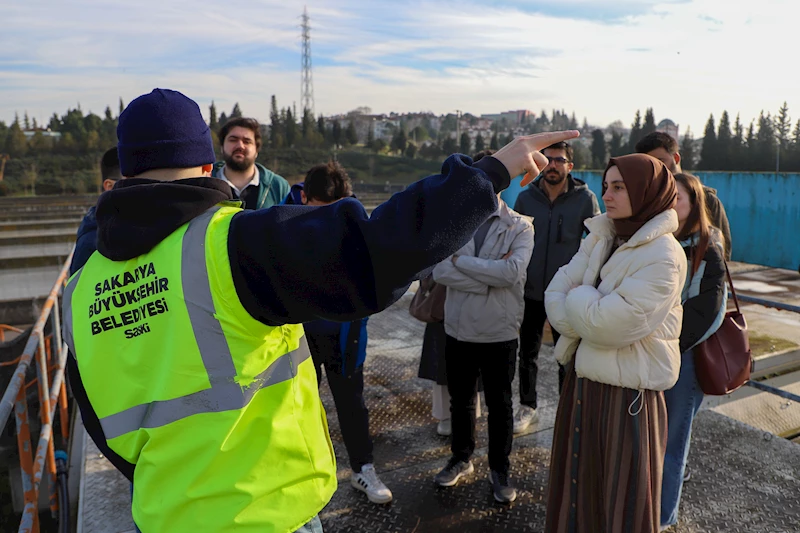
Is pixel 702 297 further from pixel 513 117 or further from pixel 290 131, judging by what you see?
pixel 513 117

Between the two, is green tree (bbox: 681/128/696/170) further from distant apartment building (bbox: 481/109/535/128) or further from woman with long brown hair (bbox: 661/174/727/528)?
distant apartment building (bbox: 481/109/535/128)

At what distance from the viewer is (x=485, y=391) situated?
3.44m

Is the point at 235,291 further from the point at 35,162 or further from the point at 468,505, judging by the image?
the point at 35,162

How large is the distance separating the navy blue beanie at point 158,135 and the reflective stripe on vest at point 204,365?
0.68 feet

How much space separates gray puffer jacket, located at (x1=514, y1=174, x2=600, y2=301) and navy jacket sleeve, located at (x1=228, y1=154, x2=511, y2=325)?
3.06 meters

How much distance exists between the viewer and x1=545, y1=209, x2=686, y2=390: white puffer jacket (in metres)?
2.47

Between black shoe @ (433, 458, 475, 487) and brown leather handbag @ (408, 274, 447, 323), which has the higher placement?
brown leather handbag @ (408, 274, 447, 323)

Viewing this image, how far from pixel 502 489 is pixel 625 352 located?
4.01 ft

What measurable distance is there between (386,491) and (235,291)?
2385mm

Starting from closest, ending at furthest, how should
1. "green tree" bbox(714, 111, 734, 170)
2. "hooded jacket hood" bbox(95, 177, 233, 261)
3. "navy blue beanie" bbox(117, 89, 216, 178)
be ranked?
1. "hooded jacket hood" bbox(95, 177, 233, 261)
2. "navy blue beanie" bbox(117, 89, 216, 178)
3. "green tree" bbox(714, 111, 734, 170)

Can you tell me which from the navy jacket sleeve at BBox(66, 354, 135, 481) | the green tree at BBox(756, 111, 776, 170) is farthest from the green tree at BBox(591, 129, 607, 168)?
the navy jacket sleeve at BBox(66, 354, 135, 481)

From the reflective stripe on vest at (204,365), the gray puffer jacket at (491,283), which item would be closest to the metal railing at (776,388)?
the gray puffer jacket at (491,283)

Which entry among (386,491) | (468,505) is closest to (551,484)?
(468,505)

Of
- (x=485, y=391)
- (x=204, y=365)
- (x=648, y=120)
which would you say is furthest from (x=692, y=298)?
(x=648, y=120)
